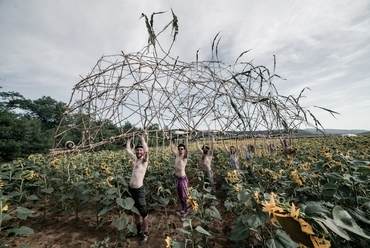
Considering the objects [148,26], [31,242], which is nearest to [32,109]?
[31,242]

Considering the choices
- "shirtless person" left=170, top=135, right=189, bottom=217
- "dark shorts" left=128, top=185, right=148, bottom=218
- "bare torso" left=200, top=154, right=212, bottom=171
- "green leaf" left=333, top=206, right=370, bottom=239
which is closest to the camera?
"green leaf" left=333, top=206, right=370, bottom=239

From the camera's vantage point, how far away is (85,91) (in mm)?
2893

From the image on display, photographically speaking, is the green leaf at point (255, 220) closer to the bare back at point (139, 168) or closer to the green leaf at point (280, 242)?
the green leaf at point (280, 242)

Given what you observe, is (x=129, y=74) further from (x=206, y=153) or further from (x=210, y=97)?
(x=206, y=153)

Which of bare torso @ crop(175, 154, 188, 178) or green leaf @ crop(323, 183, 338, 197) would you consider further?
bare torso @ crop(175, 154, 188, 178)

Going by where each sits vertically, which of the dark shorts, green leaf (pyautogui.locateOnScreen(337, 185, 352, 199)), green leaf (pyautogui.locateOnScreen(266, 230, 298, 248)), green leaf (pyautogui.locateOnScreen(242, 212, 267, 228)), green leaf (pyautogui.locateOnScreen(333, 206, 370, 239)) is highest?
green leaf (pyautogui.locateOnScreen(333, 206, 370, 239))

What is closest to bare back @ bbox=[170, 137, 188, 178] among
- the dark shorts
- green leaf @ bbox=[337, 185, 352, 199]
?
the dark shorts

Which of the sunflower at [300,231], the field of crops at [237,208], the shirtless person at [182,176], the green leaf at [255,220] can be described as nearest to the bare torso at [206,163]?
the field of crops at [237,208]

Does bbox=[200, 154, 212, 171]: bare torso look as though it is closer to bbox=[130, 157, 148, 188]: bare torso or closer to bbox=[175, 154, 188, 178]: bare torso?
bbox=[175, 154, 188, 178]: bare torso

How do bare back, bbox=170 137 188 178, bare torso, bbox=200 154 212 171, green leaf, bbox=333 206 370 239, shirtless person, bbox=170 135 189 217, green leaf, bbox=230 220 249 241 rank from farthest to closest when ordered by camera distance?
1. bare torso, bbox=200 154 212 171
2. bare back, bbox=170 137 188 178
3. shirtless person, bbox=170 135 189 217
4. green leaf, bbox=230 220 249 241
5. green leaf, bbox=333 206 370 239

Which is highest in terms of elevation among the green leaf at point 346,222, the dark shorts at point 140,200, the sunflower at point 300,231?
the sunflower at point 300,231

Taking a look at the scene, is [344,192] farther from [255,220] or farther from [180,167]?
[180,167]

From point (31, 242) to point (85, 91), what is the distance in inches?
112

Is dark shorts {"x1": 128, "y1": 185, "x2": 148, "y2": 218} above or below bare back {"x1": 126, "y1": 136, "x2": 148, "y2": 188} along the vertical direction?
below
